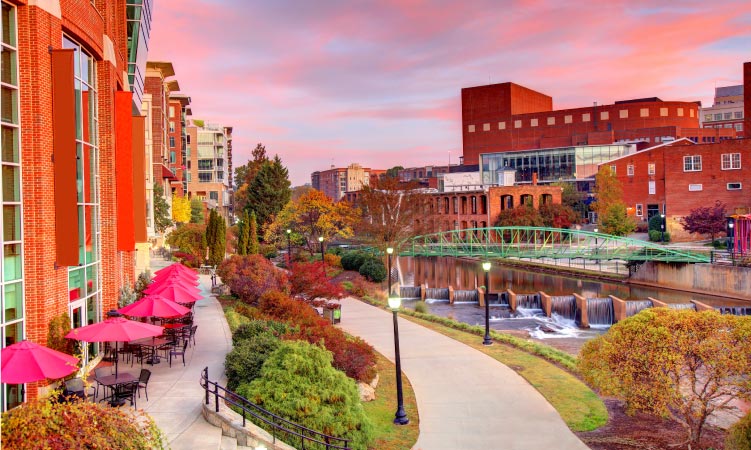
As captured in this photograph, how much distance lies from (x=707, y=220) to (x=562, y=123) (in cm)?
6033

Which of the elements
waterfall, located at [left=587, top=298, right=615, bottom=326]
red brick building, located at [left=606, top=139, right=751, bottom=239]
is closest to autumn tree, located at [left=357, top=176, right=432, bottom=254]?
waterfall, located at [left=587, top=298, right=615, bottom=326]

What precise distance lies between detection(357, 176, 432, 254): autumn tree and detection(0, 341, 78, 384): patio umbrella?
47715 mm

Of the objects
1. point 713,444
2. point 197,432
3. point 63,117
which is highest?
point 63,117

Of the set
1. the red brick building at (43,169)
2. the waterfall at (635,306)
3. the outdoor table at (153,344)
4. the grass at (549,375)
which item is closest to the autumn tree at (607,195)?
the waterfall at (635,306)

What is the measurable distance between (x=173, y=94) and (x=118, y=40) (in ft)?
235

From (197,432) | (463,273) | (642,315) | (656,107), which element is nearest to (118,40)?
(197,432)

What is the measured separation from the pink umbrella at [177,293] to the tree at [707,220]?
55.1 m

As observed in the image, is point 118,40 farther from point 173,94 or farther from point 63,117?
point 173,94

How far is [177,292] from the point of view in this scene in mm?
22109

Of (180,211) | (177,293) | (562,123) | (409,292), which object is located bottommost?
(409,292)

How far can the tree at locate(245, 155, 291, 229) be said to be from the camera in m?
76.4

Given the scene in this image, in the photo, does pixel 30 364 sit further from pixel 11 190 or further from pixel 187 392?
pixel 187 392

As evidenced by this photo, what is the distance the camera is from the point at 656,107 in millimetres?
117938

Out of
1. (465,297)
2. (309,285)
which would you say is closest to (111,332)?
(309,285)
